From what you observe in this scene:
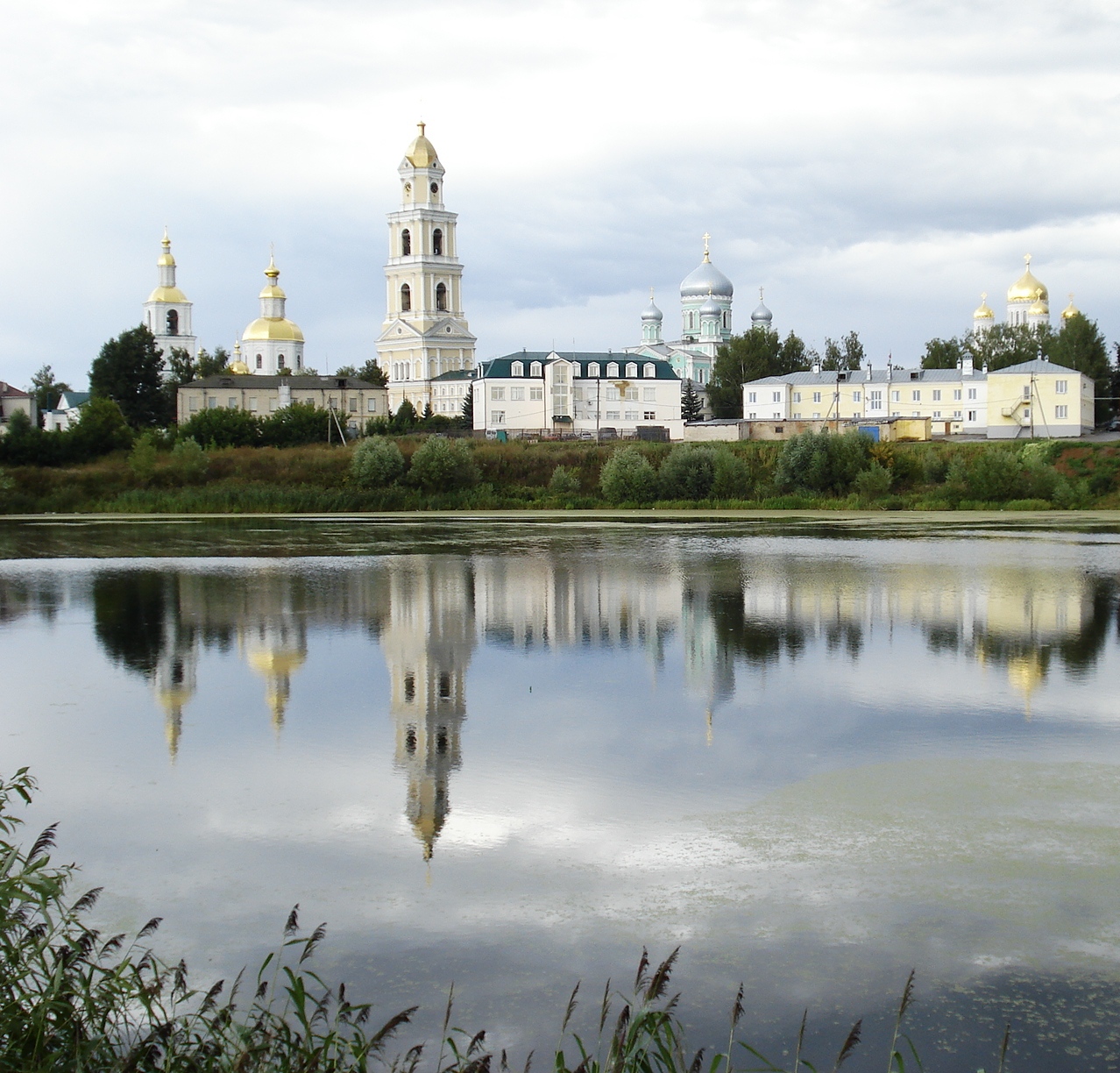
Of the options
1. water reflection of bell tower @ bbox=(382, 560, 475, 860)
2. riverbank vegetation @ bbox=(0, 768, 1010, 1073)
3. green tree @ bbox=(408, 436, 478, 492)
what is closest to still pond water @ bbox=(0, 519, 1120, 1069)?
water reflection of bell tower @ bbox=(382, 560, 475, 860)

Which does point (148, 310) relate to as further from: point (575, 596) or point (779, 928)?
point (779, 928)

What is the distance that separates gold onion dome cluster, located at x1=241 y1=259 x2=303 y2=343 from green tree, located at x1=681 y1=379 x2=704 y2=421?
37.6 meters

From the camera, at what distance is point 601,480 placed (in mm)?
53188

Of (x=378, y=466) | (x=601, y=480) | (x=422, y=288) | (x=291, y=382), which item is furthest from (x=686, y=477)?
(x=422, y=288)

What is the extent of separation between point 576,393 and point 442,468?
33141 millimetres

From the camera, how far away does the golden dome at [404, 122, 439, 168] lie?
335 feet

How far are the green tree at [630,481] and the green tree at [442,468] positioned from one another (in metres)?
5.60

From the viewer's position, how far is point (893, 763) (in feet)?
35.3

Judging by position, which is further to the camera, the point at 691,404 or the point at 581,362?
the point at 691,404

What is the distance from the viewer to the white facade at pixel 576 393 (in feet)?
271

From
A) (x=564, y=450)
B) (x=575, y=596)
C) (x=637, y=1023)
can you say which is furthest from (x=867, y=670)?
(x=564, y=450)

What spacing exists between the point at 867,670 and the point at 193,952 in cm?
945

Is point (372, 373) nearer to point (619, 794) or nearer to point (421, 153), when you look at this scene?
point (421, 153)

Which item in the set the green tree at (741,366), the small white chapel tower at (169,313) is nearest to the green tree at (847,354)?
the green tree at (741,366)
